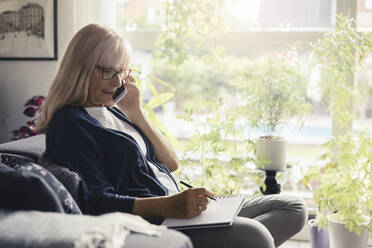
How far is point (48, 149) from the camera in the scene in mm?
1684

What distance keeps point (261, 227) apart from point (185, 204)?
24cm

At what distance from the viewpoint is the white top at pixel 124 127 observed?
1788mm

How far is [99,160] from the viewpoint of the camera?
5.36ft

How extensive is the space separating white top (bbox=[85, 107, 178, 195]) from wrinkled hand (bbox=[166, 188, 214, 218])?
Answer: 32 cm

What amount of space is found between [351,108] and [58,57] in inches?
69.2

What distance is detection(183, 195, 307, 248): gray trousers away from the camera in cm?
146

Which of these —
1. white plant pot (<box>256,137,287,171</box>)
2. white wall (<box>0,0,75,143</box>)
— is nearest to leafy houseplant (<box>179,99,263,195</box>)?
white plant pot (<box>256,137,287,171</box>)

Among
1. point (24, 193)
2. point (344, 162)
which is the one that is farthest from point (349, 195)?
point (24, 193)

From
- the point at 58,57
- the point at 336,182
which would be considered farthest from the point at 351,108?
the point at 58,57

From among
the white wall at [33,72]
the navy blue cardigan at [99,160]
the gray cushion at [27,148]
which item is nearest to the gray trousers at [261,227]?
the navy blue cardigan at [99,160]

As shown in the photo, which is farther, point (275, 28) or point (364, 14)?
point (275, 28)

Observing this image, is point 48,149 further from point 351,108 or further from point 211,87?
point 211,87

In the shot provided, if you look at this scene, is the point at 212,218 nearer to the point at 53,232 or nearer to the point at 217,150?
the point at 53,232

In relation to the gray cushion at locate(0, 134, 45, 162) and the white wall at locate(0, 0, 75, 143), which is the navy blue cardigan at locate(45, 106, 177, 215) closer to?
the gray cushion at locate(0, 134, 45, 162)
